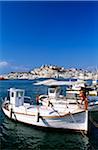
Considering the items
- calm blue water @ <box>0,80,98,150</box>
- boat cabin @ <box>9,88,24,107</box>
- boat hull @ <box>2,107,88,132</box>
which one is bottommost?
calm blue water @ <box>0,80,98,150</box>

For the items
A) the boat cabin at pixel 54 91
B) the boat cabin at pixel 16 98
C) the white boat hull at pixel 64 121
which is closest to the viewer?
the white boat hull at pixel 64 121

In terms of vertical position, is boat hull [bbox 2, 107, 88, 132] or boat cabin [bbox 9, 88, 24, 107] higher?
boat cabin [bbox 9, 88, 24, 107]

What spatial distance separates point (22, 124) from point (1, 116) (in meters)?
3.76

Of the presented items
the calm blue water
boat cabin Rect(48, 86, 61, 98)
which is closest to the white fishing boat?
the calm blue water

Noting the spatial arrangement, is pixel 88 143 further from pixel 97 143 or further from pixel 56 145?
pixel 56 145

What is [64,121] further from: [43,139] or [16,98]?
[16,98]

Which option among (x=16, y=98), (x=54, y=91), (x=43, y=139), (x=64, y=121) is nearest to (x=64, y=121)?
(x=64, y=121)

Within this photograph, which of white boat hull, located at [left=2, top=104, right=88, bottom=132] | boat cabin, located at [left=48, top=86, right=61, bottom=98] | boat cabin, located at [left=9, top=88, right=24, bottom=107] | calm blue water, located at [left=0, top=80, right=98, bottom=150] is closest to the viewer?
calm blue water, located at [left=0, top=80, right=98, bottom=150]

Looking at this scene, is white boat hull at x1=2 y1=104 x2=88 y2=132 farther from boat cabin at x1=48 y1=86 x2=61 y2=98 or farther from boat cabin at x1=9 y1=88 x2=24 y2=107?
boat cabin at x1=48 y1=86 x2=61 y2=98

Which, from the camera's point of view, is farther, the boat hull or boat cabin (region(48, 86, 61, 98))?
boat cabin (region(48, 86, 61, 98))

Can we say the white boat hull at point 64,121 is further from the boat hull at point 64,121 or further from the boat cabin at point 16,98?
the boat cabin at point 16,98

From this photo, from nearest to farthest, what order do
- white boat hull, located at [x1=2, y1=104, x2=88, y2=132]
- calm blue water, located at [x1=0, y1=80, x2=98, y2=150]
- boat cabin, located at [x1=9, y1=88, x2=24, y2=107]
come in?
calm blue water, located at [x1=0, y1=80, x2=98, y2=150], white boat hull, located at [x1=2, y1=104, x2=88, y2=132], boat cabin, located at [x1=9, y1=88, x2=24, y2=107]

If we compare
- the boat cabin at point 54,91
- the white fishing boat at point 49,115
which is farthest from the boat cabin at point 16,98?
the boat cabin at point 54,91

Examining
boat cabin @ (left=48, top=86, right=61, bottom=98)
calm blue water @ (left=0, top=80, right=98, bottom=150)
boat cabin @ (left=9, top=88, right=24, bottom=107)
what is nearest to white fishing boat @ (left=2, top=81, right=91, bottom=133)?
boat cabin @ (left=9, top=88, right=24, bottom=107)
